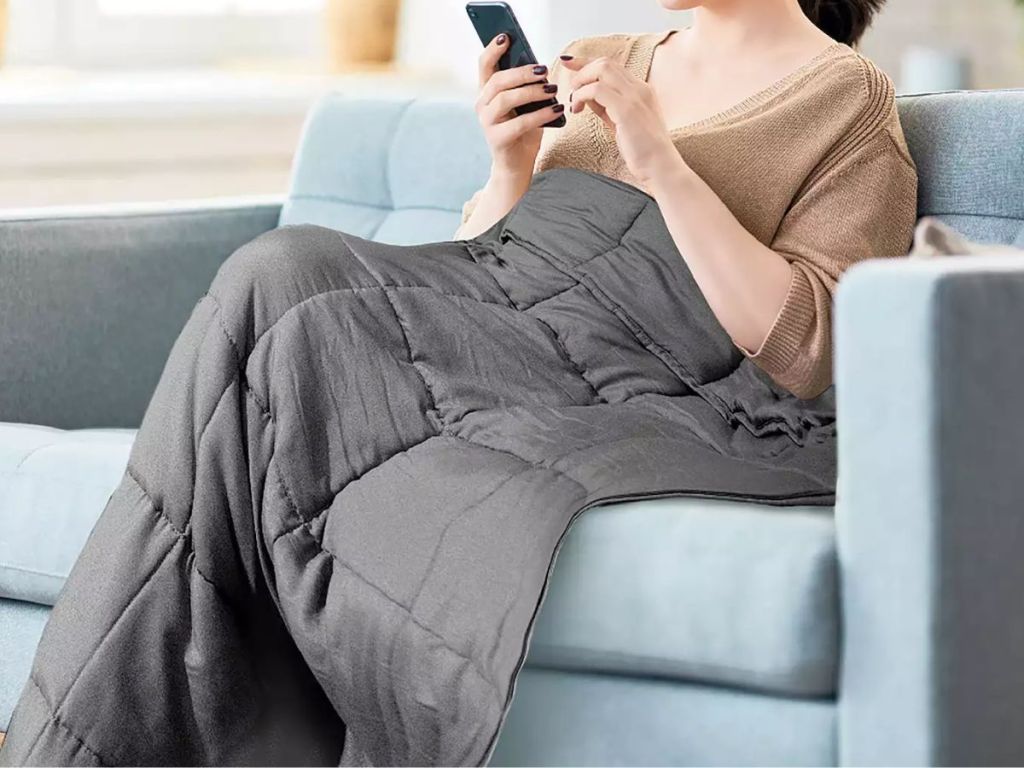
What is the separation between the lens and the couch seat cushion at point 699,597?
1200mm

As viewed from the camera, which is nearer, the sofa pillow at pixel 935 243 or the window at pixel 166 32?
the sofa pillow at pixel 935 243

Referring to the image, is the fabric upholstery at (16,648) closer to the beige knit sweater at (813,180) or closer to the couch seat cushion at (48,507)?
the couch seat cushion at (48,507)

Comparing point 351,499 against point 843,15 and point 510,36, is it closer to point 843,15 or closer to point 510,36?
point 510,36

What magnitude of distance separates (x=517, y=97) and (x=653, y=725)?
800mm

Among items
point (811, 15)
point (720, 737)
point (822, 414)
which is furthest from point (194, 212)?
point (720, 737)

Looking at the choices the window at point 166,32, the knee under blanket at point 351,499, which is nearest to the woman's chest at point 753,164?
the knee under blanket at point 351,499

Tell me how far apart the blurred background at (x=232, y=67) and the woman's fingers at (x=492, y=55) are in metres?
1.19

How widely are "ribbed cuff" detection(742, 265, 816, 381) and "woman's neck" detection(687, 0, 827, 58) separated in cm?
38

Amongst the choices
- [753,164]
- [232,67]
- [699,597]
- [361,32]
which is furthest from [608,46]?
[232,67]

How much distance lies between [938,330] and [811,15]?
3.25 ft

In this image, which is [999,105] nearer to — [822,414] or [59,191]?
[822,414]

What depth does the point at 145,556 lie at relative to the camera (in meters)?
1.42

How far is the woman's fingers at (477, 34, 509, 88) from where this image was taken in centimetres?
181

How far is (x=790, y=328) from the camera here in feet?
5.19
